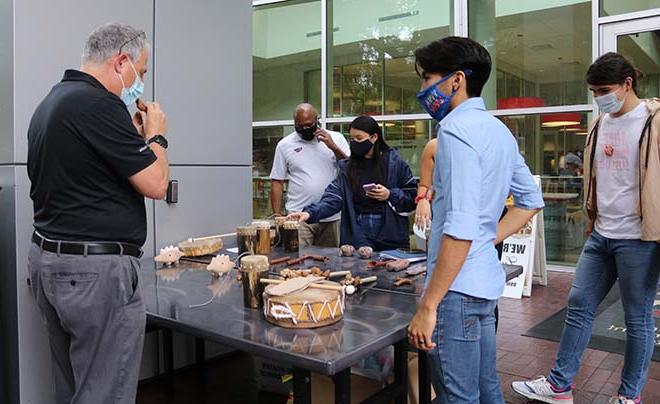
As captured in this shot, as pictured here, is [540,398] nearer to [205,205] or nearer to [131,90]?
[205,205]

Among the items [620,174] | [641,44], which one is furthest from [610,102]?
[641,44]

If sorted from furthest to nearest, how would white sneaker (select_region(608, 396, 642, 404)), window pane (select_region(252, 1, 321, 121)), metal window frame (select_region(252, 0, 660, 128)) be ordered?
window pane (select_region(252, 1, 321, 121)) → metal window frame (select_region(252, 0, 660, 128)) → white sneaker (select_region(608, 396, 642, 404))

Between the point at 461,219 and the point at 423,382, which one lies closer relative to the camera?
the point at 461,219

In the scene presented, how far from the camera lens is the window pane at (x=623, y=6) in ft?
17.5

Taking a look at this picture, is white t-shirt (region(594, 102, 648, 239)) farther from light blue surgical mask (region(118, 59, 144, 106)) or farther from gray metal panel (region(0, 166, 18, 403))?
gray metal panel (region(0, 166, 18, 403))

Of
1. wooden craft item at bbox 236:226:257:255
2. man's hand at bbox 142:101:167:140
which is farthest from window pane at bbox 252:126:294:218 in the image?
man's hand at bbox 142:101:167:140

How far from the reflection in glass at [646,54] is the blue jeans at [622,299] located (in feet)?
11.6

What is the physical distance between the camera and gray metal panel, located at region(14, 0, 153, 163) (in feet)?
7.85

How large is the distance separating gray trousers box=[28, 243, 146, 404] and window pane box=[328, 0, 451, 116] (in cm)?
536

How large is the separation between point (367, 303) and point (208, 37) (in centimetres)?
198

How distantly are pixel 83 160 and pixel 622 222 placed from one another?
2170 millimetres

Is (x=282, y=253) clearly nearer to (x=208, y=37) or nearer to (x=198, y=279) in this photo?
(x=198, y=279)

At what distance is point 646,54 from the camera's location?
5387 mm

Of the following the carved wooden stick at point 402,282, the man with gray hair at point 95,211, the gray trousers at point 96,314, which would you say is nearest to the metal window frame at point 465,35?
the carved wooden stick at point 402,282
